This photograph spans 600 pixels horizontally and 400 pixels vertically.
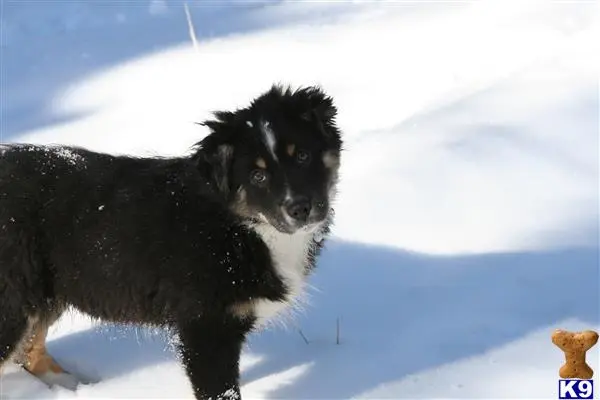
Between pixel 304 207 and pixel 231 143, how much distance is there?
1.69ft

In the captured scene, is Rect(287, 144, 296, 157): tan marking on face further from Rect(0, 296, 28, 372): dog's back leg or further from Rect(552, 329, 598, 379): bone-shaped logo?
Rect(0, 296, 28, 372): dog's back leg

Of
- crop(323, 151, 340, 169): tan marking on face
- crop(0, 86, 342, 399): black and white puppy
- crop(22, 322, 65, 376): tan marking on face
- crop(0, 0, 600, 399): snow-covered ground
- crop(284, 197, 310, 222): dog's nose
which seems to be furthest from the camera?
crop(22, 322, 65, 376): tan marking on face

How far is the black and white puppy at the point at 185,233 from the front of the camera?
435cm

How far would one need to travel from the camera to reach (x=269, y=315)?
4637 mm

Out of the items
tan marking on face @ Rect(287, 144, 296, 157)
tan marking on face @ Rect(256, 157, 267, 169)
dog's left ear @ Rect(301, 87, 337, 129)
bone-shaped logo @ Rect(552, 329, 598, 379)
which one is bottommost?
bone-shaped logo @ Rect(552, 329, 598, 379)

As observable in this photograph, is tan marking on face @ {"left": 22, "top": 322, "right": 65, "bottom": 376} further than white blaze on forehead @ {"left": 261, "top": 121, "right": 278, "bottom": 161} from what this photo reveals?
Yes

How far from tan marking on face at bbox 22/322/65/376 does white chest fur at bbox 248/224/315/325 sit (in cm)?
142

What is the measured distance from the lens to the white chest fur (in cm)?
452

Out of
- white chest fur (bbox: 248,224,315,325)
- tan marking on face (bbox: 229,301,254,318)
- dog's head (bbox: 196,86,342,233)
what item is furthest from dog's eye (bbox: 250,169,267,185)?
tan marking on face (bbox: 229,301,254,318)

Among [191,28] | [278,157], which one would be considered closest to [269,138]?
[278,157]

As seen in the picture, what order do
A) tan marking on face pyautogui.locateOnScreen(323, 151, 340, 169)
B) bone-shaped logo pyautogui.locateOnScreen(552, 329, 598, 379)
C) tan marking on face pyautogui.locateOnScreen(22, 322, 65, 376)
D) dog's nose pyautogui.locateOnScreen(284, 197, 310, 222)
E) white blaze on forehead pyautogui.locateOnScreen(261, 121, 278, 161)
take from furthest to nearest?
tan marking on face pyautogui.locateOnScreen(22, 322, 65, 376) < tan marking on face pyautogui.locateOnScreen(323, 151, 340, 169) < white blaze on forehead pyautogui.locateOnScreen(261, 121, 278, 161) < dog's nose pyautogui.locateOnScreen(284, 197, 310, 222) < bone-shaped logo pyautogui.locateOnScreen(552, 329, 598, 379)

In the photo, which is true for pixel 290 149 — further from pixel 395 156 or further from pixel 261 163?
pixel 395 156

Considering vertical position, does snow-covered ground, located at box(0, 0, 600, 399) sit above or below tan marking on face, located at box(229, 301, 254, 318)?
above

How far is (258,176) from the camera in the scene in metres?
4.27
